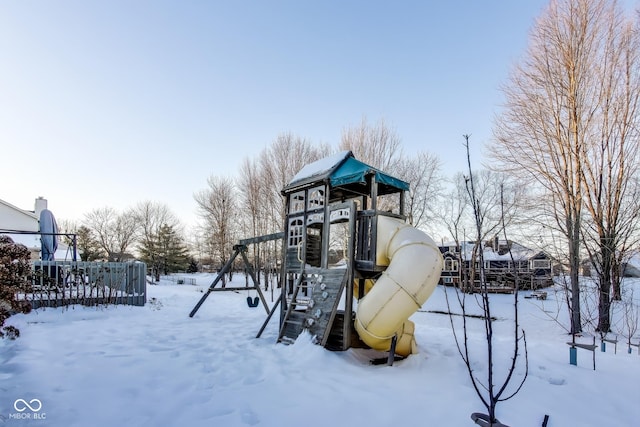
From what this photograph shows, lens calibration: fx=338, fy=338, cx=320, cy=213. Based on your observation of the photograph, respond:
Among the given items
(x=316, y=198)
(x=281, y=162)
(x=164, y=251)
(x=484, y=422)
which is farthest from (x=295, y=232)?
(x=164, y=251)

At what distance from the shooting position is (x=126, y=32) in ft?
29.0

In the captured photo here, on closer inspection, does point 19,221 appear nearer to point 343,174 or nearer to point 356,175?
point 343,174

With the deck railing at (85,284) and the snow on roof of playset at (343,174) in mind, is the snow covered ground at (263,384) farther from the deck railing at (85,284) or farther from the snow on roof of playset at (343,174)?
the snow on roof of playset at (343,174)

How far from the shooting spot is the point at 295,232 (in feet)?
27.3

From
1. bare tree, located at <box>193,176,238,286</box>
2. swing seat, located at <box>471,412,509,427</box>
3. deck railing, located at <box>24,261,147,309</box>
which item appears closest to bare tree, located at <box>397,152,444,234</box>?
bare tree, located at <box>193,176,238,286</box>

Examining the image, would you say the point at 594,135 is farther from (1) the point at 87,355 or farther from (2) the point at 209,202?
(2) the point at 209,202

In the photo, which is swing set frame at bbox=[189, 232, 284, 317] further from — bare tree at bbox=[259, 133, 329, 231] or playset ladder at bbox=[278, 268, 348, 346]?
bare tree at bbox=[259, 133, 329, 231]

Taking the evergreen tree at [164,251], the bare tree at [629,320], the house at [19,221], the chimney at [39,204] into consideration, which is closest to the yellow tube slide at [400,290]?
the bare tree at [629,320]

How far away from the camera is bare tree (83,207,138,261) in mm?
44312

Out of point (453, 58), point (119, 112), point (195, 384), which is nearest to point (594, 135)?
point (453, 58)

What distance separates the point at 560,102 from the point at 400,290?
1033cm

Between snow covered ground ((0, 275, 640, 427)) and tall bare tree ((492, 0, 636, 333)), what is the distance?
639 centimetres

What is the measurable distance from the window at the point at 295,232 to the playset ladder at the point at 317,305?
94cm

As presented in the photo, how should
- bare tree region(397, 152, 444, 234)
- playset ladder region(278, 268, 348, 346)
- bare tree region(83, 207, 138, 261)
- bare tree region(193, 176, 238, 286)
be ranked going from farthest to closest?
bare tree region(83, 207, 138, 261), bare tree region(193, 176, 238, 286), bare tree region(397, 152, 444, 234), playset ladder region(278, 268, 348, 346)
